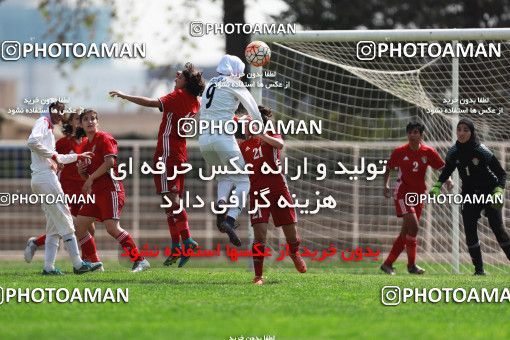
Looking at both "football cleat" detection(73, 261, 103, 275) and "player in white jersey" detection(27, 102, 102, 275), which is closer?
"player in white jersey" detection(27, 102, 102, 275)

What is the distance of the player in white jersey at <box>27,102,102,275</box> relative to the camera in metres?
13.6

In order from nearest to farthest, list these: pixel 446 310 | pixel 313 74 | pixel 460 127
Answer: pixel 446 310 < pixel 460 127 < pixel 313 74

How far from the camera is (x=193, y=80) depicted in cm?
1444

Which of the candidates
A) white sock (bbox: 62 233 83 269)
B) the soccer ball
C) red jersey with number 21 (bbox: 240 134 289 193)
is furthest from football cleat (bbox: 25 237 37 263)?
the soccer ball

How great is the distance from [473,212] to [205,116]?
3.66 meters

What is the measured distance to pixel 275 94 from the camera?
1773 centimetres

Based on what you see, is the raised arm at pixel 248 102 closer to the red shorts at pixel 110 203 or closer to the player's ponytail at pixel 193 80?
the player's ponytail at pixel 193 80

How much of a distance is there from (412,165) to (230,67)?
345 centimetres

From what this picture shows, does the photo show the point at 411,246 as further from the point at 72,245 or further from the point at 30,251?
the point at 30,251

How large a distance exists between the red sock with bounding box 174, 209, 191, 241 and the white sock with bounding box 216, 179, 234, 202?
1318 millimetres

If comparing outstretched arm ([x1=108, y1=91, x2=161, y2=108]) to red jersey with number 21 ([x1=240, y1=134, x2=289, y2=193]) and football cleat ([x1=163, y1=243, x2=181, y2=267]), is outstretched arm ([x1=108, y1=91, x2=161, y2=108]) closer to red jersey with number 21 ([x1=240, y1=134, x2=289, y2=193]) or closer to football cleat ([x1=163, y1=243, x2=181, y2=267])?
red jersey with number 21 ([x1=240, y1=134, x2=289, y2=193])

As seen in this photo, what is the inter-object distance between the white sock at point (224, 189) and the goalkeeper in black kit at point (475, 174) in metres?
2.71

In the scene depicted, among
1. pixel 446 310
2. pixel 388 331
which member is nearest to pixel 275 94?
pixel 446 310

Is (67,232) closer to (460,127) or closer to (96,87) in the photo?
(460,127)
